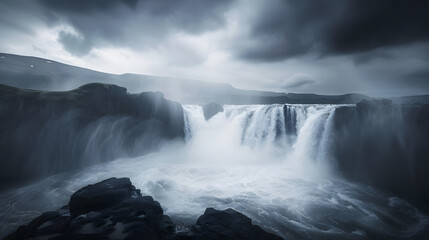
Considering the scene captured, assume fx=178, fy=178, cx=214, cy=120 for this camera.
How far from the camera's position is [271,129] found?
23.0 meters

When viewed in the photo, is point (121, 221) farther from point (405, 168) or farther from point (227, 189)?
point (405, 168)

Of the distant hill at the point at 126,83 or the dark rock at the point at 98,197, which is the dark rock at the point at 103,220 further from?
the distant hill at the point at 126,83

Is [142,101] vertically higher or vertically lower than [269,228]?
higher

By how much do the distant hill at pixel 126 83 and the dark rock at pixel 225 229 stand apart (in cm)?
4226

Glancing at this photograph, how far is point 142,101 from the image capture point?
21.5 metres

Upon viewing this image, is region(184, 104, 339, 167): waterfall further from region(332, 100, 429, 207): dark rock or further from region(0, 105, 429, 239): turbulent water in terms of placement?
region(332, 100, 429, 207): dark rock

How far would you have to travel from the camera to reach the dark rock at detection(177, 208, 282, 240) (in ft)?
22.4

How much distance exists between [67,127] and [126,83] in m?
83.5

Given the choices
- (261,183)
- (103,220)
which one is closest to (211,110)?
(261,183)

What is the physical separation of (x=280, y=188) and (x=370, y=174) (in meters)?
9.22

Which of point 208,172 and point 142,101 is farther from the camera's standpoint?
point 142,101

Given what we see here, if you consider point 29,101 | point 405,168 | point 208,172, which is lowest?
point 208,172

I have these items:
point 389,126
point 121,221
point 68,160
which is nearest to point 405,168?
point 389,126

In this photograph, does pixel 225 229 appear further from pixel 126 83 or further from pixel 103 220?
pixel 126 83
